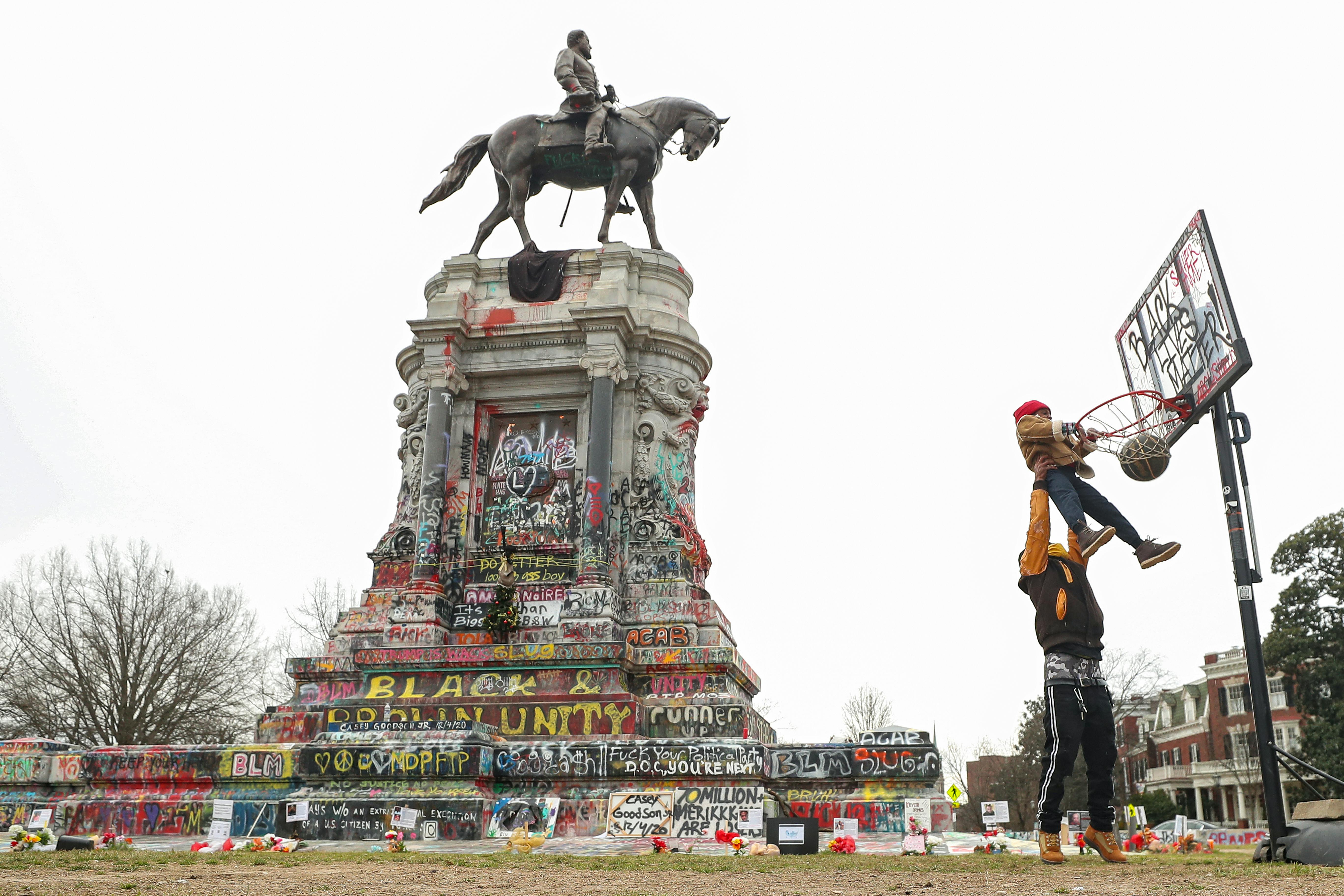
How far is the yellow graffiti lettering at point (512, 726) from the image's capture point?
1848cm

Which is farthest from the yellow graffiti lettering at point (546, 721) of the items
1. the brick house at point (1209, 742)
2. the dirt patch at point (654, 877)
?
the brick house at point (1209, 742)

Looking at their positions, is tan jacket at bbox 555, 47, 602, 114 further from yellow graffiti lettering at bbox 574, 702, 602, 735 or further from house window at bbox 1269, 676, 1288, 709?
house window at bbox 1269, 676, 1288, 709

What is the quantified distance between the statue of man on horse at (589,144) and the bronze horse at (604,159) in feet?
0.05

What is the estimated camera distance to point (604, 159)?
24.0 m

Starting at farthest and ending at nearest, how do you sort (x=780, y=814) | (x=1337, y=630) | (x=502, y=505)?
(x=1337, y=630), (x=502, y=505), (x=780, y=814)

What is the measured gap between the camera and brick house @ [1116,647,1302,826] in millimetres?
57562

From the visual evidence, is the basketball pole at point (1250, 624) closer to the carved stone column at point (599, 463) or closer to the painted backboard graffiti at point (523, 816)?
the painted backboard graffiti at point (523, 816)

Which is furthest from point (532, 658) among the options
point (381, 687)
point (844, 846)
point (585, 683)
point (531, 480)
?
point (844, 846)

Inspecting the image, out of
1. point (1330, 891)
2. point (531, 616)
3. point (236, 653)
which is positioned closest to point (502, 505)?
point (531, 616)

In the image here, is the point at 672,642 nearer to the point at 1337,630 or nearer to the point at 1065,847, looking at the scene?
the point at 1065,847

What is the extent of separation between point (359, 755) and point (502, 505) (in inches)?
266

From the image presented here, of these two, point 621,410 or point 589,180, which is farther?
point 589,180

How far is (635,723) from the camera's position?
720 inches

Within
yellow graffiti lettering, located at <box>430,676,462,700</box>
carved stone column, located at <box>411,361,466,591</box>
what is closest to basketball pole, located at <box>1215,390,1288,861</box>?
yellow graffiti lettering, located at <box>430,676,462,700</box>
